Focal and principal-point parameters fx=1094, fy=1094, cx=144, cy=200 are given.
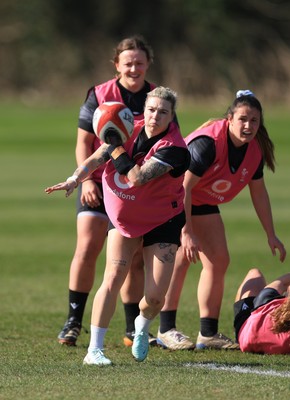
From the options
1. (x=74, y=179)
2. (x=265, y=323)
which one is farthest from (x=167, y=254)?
(x=265, y=323)

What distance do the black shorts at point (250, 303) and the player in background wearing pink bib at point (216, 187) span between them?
22cm

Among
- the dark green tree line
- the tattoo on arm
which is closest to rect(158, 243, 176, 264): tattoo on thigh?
the tattoo on arm

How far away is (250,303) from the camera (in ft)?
27.1

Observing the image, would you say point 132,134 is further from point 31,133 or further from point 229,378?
point 31,133

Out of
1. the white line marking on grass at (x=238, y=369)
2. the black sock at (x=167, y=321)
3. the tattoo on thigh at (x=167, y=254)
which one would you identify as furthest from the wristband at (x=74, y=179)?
the black sock at (x=167, y=321)

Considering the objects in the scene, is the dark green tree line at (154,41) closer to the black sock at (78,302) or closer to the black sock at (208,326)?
the black sock at (78,302)

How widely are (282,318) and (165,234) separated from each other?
1.00m

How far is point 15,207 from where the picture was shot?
19656 millimetres

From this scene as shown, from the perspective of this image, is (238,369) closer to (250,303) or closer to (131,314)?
(250,303)

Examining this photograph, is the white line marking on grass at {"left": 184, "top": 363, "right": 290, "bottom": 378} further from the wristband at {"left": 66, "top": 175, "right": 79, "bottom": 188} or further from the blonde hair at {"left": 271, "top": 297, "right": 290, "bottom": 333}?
the wristband at {"left": 66, "top": 175, "right": 79, "bottom": 188}

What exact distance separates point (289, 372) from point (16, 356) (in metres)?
1.98

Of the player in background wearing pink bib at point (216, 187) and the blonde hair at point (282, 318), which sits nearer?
the blonde hair at point (282, 318)

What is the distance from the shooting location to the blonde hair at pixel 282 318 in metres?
7.46

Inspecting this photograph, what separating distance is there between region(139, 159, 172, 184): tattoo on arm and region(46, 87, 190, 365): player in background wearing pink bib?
0.06 metres
